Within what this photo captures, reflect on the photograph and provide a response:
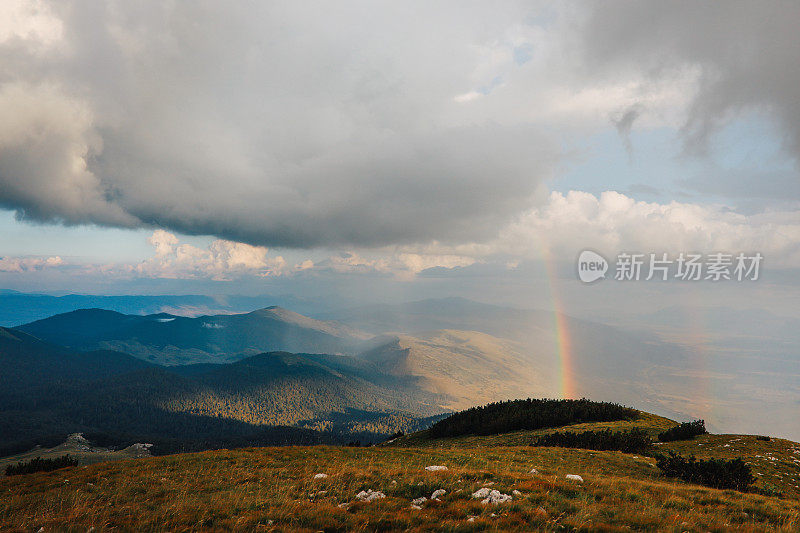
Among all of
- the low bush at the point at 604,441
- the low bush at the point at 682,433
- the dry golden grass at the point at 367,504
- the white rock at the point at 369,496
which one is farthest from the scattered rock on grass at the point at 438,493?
the low bush at the point at 682,433

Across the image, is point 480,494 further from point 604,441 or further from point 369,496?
point 604,441

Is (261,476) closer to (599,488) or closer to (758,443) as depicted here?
(599,488)

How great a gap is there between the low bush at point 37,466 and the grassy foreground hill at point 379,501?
5.54 metres

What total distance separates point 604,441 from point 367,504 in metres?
28.7

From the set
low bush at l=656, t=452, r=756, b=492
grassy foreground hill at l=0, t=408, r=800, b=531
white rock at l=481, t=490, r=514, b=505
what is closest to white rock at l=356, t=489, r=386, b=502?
grassy foreground hill at l=0, t=408, r=800, b=531

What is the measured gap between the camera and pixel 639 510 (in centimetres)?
1030

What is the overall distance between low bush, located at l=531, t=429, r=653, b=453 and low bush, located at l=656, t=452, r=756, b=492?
12414 mm

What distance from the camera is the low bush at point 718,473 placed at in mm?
15852

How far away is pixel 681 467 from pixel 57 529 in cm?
2624

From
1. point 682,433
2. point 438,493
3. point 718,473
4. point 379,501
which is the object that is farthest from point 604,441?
point 379,501

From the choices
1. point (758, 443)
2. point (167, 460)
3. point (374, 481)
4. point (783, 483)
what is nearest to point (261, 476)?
point (374, 481)

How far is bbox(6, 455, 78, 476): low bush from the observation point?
2514 centimetres

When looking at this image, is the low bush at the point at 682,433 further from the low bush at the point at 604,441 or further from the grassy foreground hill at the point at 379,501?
the grassy foreground hill at the point at 379,501

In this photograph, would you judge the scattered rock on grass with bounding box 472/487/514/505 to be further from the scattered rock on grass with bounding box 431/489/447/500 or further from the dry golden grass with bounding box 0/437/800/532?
the scattered rock on grass with bounding box 431/489/447/500
